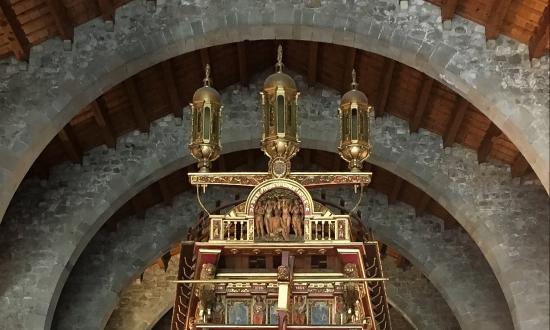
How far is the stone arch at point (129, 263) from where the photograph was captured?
19969 mm

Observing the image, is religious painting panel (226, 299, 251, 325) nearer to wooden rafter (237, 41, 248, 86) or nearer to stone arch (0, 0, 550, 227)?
stone arch (0, 0, 550, 227)

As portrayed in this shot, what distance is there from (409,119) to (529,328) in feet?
14.2

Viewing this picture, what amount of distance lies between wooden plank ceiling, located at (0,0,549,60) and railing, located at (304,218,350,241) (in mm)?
3954

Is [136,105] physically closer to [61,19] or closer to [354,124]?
[61,19]

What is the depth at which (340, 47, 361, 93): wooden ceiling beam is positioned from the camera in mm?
17266

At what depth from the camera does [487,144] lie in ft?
58.2

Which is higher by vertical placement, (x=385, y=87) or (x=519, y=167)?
(x=385, y=87)

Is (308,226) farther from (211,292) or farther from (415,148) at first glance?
(415,148)

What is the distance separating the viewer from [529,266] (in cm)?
1684

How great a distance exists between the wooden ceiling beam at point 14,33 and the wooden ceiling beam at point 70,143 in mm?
2443

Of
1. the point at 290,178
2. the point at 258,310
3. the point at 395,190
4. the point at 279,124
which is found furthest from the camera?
the point at 395,190

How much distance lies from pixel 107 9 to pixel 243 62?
334cm

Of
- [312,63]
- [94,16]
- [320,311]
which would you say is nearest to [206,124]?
[320,311]

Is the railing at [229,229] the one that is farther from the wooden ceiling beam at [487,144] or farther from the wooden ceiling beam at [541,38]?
the wooden ceiling beam at [487,144]
